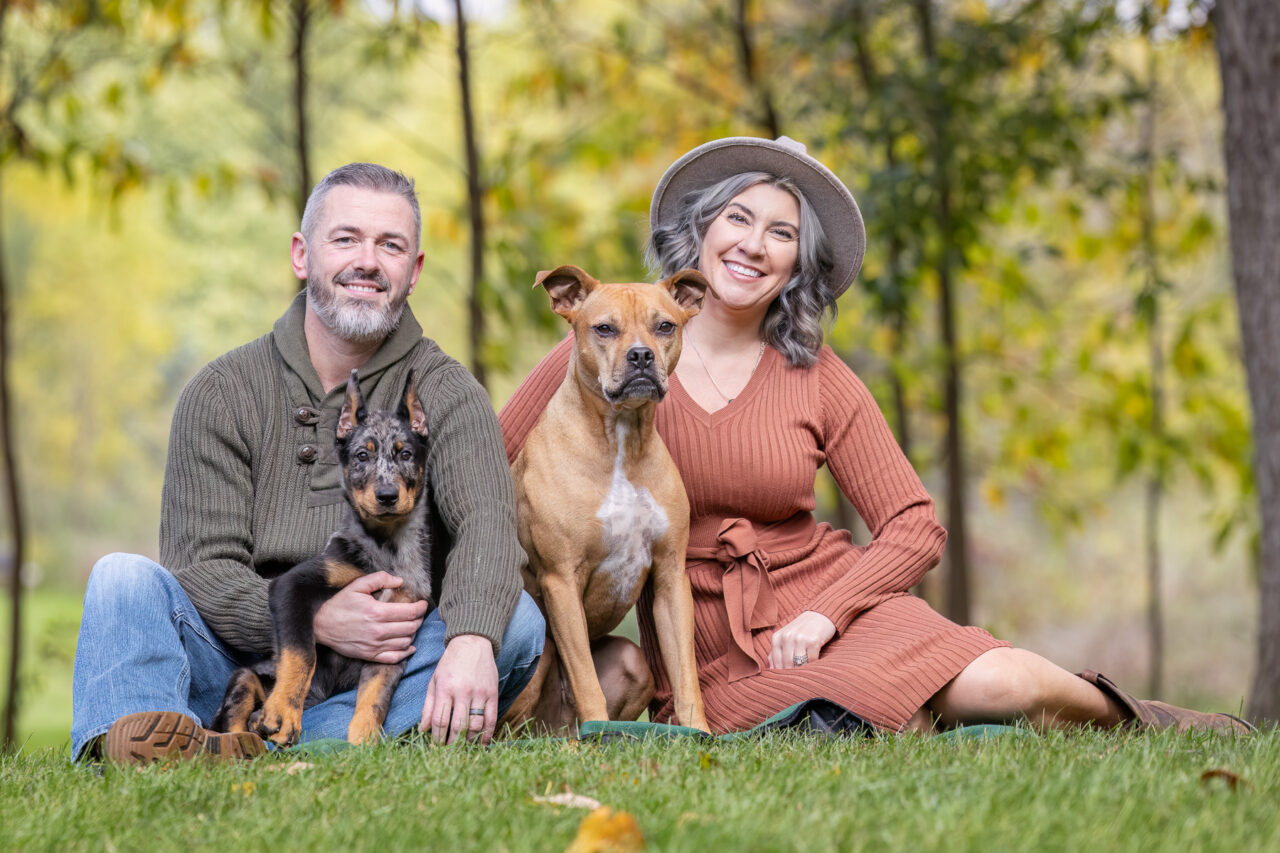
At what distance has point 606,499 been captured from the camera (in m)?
3.82

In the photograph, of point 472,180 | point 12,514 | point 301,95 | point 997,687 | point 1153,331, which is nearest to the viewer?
point 997,687

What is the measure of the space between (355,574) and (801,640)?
1417mm

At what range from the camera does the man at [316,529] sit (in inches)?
125

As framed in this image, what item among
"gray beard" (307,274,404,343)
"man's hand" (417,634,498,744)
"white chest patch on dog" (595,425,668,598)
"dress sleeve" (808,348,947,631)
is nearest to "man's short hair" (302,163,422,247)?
"gray beard" (307,274,404,343)

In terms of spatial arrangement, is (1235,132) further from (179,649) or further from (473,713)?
(179,649)

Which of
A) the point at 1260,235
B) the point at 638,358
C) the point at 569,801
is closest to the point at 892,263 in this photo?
the point at 1260,235

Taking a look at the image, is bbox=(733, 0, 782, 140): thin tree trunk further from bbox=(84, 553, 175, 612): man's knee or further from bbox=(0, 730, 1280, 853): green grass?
bbox=(84, 553, 175, 612): man's knee

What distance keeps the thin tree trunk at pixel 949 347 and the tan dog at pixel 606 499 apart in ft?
11.5

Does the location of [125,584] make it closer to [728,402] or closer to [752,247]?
[728,402]

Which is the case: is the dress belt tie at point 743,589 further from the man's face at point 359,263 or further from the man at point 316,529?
the man's face at point 359,263

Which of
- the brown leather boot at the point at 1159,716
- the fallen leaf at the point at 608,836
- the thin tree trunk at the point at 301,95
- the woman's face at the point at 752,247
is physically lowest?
the brown leather boot at the point at 1159,716

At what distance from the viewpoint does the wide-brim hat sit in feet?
14.1

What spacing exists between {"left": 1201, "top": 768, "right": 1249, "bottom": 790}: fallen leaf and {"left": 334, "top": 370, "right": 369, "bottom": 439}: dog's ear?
2405 mm

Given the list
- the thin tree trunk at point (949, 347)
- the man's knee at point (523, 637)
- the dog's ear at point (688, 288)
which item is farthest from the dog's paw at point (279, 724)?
the thin tree trunk at point (949, 347)
